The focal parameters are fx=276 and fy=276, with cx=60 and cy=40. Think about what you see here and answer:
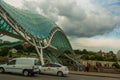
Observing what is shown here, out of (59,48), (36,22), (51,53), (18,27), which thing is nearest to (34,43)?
(18,27)

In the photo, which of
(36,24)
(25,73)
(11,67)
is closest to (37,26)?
(36,24)

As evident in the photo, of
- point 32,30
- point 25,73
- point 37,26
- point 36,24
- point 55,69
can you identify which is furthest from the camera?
point 36,24

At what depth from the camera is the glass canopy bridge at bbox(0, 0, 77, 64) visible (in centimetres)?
5831

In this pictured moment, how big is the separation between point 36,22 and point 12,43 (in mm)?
18078

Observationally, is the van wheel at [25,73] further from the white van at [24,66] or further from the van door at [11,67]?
the van door at [11,67]

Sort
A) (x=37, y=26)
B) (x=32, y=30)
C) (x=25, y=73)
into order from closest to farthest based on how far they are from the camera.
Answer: (x=25, y=73), (x=32, y=30), (x=37, y=26)

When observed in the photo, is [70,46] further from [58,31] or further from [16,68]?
[16,68]

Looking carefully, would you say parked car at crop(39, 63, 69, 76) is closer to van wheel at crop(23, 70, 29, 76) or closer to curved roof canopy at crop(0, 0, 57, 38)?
van wheel at crop(23, 70, 29, 76)

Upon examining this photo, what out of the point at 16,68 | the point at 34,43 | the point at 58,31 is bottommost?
the point at 16,68

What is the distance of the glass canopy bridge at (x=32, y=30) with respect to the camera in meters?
58.3

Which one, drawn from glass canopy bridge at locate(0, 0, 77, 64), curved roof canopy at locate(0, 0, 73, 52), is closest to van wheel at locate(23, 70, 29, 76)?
glass canopy bridge at locate(0, 0, 77, 64)

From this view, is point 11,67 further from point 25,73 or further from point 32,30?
point 32,30

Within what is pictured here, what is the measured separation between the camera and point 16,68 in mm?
30016

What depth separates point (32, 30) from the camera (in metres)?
69.2
